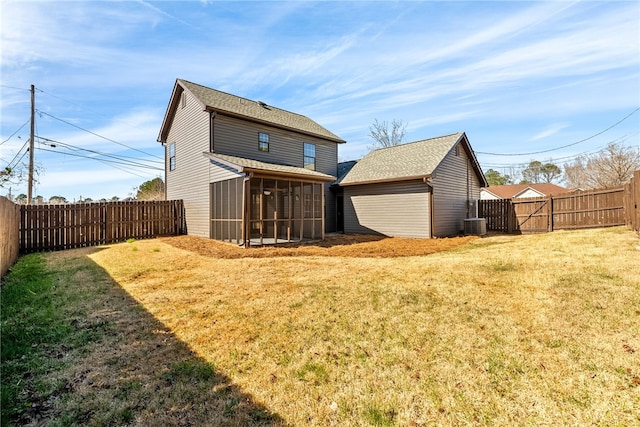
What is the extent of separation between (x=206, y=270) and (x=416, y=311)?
17.9 feet

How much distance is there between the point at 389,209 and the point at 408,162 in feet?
9.32

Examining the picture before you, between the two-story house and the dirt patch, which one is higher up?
the two-story house

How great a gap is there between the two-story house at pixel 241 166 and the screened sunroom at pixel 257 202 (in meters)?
0.04

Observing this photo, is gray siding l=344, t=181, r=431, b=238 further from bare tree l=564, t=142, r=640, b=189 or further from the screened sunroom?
bare tree l=564, t=142, r=640, b=189

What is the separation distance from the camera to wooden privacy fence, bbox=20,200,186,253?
11273 mm

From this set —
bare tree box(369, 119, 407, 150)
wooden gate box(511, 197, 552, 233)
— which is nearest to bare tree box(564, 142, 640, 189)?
wooden gate box(511, 197, 552, 233)

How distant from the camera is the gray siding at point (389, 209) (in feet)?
46.4

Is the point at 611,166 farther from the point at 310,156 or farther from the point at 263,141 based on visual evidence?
the point at 263,141

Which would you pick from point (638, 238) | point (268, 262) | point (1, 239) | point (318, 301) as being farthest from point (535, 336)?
point (1, 239)

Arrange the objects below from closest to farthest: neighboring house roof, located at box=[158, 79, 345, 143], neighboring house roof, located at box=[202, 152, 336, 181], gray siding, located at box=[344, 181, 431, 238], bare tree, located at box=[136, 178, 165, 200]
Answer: neighboring house roof, located at box=[202, 152, 336, 181]
neighboring house roof, located at box=[158, 79, 345, 143]
gray siding, located at box=[344, 181, 431, 238]
bare tree, located at box=[136, 178, 165, 200]

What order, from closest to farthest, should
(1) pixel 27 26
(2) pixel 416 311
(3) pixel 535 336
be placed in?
(3) pixel 535 336
(2) pixel 416 311
(1) pixel 27 26

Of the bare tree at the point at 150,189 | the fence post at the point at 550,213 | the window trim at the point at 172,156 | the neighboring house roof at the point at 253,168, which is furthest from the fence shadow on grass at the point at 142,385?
the bare tree at the point at 150,189

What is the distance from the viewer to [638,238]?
28.6 ft

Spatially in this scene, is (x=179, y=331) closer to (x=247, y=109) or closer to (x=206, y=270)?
(x=206, y=270)
